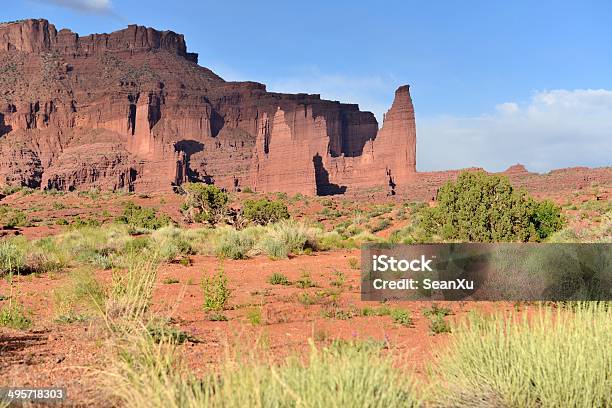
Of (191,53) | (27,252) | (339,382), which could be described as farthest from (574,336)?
(191,53)

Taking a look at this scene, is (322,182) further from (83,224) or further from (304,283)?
(304,283)

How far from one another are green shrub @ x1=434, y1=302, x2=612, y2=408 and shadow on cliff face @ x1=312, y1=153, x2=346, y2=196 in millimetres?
109669

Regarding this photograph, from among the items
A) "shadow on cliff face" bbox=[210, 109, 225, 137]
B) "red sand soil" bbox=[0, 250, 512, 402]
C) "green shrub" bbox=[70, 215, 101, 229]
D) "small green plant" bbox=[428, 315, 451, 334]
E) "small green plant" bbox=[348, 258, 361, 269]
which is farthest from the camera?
"shadow on cliff face" bbox=[210, 109, 225, 137]

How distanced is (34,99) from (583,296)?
135m

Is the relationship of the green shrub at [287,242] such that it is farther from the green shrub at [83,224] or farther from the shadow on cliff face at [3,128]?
the shadow on cliff face at [3,128]

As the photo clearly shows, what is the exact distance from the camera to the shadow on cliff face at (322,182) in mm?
116188

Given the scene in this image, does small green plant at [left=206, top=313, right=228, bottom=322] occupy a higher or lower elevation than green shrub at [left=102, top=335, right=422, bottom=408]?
lower

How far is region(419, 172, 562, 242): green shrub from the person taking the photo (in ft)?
59.5

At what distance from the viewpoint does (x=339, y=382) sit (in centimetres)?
330

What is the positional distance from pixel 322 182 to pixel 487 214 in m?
101

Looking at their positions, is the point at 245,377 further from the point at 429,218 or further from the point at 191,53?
the point at 191,53

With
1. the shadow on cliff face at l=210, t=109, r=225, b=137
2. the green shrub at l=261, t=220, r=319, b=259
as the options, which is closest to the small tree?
the green shrub at l=261, t=220, r=319, b=259

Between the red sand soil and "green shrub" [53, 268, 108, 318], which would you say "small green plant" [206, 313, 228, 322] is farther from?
"green shrub" [53, 268, 108, 318]

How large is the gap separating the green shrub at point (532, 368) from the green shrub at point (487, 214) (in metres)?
13.8
